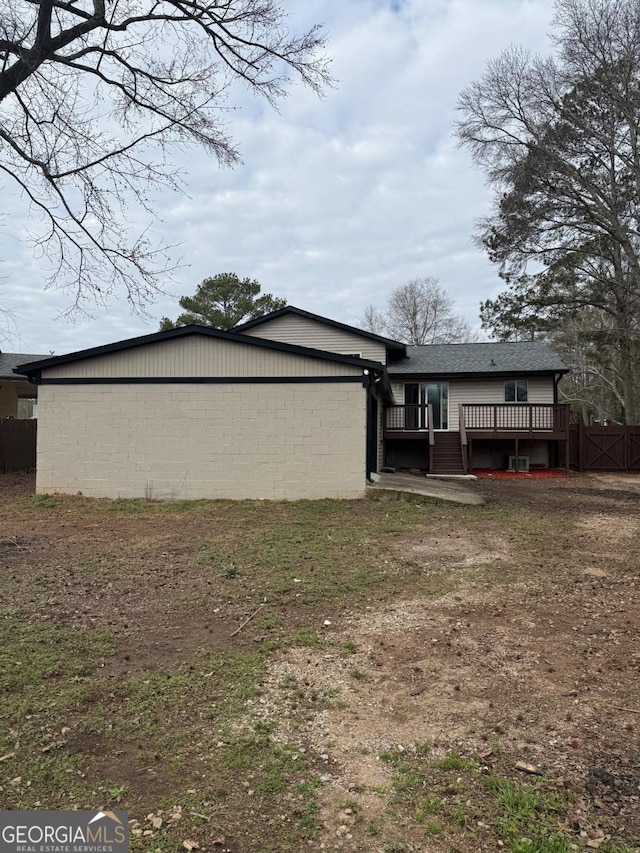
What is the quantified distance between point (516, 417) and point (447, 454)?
9.37 ft

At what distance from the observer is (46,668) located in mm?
3391

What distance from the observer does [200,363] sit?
10953 mm

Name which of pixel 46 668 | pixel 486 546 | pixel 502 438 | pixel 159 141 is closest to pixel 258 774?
pixel 46 668

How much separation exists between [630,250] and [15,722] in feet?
65.8

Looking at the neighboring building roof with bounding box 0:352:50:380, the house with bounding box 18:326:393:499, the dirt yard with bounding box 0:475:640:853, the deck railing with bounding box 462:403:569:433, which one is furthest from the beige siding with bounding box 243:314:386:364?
the dirt yard with bounding box 0:475:640:853

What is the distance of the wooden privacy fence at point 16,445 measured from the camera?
15758mm

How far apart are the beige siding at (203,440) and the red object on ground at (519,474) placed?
282 inches

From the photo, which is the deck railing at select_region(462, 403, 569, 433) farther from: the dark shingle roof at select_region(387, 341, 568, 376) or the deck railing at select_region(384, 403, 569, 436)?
the dark shingle roof at select_region(387, 341, 568, 376)

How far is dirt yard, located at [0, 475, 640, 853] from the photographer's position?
2096mm

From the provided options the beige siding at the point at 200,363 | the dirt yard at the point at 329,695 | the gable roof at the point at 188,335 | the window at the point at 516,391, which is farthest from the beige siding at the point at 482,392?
the dirt yard at the point at 329,695

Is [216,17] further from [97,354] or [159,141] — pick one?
[97,354]

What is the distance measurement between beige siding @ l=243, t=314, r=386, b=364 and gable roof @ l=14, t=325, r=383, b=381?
661 centimetres

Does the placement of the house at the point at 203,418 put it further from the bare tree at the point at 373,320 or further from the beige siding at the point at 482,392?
the bare tree at the point at 373,320

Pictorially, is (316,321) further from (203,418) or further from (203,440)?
(203,440)
